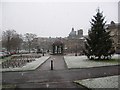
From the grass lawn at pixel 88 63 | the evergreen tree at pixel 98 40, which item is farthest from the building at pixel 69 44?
the grass lawn at pixel 88 63

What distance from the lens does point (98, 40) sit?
99.5 feet

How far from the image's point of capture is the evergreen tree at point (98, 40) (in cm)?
2937

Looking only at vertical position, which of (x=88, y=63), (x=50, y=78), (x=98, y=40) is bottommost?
(x=50, y=78)

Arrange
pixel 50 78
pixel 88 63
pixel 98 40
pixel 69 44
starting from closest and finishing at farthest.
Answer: pixel 50 78 → pixel 88 63 → pixel 98 40 → pixel 69 44

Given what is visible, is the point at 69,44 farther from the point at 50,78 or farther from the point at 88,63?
the point at 50,78

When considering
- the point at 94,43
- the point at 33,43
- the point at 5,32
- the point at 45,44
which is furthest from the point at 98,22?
the point at 45,44

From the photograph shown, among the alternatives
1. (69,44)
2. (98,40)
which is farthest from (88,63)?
(69,44)

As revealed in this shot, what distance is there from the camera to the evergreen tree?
29372 mm

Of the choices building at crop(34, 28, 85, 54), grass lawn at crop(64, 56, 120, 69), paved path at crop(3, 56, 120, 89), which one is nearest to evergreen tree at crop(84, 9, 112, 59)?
grass lawn at crop(64, 56, 120, 69)

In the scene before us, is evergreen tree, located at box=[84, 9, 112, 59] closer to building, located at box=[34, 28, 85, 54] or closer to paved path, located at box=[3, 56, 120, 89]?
paved path, located at box=[3, 56, 120, 89]

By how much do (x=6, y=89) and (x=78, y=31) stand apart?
12938 cm

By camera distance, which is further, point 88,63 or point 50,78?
point 88,63

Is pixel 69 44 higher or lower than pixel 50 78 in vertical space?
higher

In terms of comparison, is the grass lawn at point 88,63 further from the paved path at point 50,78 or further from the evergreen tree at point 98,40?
the paved path at point 50,78
